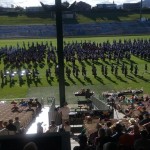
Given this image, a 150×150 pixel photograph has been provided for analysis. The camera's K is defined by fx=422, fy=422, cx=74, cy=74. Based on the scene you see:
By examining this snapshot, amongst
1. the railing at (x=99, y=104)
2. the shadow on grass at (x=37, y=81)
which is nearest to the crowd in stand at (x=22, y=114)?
the railing at (x=99, y=104)

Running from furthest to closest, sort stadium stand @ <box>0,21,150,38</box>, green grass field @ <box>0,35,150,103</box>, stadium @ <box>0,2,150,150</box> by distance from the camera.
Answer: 1. stadium stand @ <box>0,21,150,38</box>
2. green grass field @ <box>0,35,150,103</box>
3. stadium @ <box>0,2,150,150</box>

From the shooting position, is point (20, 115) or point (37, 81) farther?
point (37, 81)

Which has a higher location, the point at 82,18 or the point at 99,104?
the point at 82,18

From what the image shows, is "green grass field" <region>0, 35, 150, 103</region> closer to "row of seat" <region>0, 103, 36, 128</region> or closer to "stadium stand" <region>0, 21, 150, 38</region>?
"row of seat" <region>0, 103, 36, 128</region>

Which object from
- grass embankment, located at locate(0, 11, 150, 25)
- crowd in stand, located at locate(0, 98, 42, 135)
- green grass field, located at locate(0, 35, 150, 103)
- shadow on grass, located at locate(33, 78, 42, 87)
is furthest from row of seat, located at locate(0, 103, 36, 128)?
grass embankment, located at locate(0, 11, 150, 25)

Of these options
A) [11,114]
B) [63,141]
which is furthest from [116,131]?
[11,114]

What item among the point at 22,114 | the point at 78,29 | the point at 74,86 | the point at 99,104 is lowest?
the point at 74,86

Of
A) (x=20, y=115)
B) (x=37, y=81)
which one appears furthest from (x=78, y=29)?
(x=20, y=115)

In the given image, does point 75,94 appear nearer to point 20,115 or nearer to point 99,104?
point 99,104

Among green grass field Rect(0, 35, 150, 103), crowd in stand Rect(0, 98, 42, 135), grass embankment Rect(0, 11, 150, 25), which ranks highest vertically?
grass embankment Rect(0, 11, 150, 25)

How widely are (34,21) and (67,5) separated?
73.8 metres

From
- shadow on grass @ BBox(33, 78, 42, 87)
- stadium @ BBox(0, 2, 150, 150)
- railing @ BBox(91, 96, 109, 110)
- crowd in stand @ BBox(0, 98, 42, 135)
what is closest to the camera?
stadium @ BBox(0, 2, 150, 150)

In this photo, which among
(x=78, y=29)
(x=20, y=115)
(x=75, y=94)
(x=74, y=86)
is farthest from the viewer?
(x=78, y=29)

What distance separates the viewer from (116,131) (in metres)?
9.09
